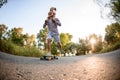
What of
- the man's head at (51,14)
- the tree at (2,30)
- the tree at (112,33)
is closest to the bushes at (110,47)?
the tree at (112,33)

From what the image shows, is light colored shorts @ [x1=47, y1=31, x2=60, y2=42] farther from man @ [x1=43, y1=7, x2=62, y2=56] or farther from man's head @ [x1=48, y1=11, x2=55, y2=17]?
man's head @ [x1=48, y1=11, x2=55, y2=17]

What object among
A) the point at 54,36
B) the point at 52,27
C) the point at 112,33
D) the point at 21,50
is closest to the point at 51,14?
the point at 52,27

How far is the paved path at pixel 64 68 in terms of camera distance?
5.26 metres

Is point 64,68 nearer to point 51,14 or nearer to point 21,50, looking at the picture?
point 21,50

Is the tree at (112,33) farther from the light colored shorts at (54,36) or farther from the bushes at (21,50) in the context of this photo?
the bushes at (21,50)

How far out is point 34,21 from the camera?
5340mm

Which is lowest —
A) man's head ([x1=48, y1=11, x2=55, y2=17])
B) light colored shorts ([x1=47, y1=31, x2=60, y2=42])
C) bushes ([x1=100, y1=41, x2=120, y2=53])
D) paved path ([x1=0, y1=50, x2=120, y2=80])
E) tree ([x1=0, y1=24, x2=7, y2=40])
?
paved path ([x1=0, y1=50, x2=120, y2=80])

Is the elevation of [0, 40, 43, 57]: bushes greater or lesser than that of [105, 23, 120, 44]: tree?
lesser

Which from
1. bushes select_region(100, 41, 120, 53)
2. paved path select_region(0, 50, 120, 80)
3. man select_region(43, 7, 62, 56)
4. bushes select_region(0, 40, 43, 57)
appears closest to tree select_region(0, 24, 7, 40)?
bushes select_region(0, 40, 43, 57)

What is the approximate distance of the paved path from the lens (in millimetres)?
5262

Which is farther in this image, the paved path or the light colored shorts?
the light colored shorts

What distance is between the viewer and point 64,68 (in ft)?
17.4

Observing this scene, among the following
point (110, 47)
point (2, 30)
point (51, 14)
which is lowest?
point (110, 47)

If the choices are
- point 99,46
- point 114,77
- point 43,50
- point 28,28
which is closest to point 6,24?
point 28,28
